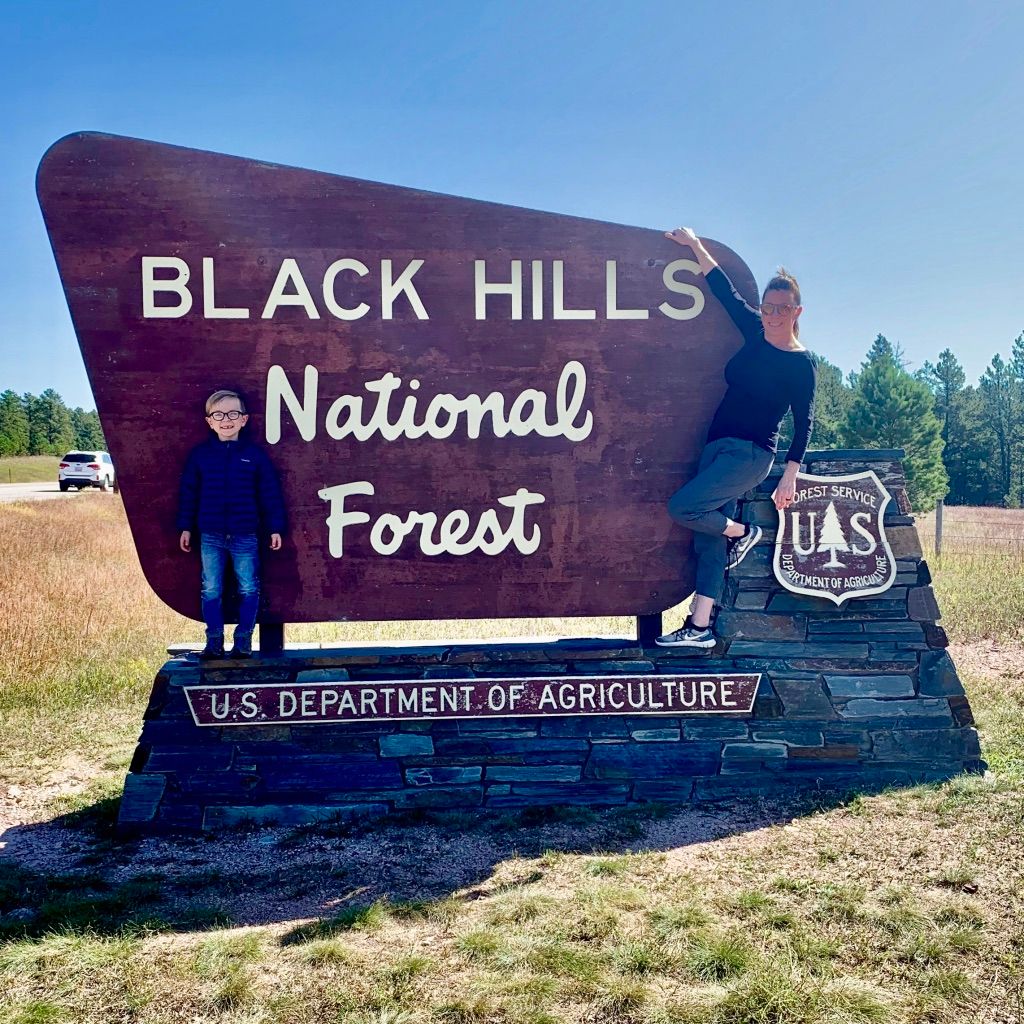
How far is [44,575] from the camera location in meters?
11.1

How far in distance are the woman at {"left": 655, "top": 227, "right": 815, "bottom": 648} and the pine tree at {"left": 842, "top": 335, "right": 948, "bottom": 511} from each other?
31594 millimetres

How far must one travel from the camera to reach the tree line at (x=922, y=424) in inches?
1340

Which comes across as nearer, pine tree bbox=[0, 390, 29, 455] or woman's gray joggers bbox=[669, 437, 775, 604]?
woman's gray joggers bbox=[669, 437, 775, 604]

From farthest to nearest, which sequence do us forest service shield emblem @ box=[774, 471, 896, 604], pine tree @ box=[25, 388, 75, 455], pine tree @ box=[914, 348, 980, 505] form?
pine tree @ box=[25, 388, 75, 455], pine tree @ box=[914, 348, 980, 505], us forest service shield emblem @ box=[774, 471, 896, 604]

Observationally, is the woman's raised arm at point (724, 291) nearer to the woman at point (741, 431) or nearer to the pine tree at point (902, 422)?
the woman at point (741, 431)

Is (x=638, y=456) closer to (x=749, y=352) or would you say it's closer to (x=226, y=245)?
(x=749, y=352)

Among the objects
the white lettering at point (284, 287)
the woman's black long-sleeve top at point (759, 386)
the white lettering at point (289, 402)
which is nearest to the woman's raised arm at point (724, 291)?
the woman's black long-sleeve top at point (759, 386)

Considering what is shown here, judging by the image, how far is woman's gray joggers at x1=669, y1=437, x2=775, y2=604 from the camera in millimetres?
4586

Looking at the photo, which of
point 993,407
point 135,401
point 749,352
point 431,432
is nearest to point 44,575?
point 135,401

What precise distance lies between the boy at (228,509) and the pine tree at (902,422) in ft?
109

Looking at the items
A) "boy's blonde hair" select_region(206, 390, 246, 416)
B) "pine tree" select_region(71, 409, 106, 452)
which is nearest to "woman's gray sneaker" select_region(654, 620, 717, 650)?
"boy's blonde hair" select_region(206, 390, 246, 416)

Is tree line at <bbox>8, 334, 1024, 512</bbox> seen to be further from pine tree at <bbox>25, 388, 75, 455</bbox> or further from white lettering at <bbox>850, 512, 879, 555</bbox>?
white lettering at <bbox>850, 512, 879, 555</bbox>

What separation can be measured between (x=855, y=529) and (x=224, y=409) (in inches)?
148

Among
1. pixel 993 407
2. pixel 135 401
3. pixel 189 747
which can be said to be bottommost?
pixel 189 747
